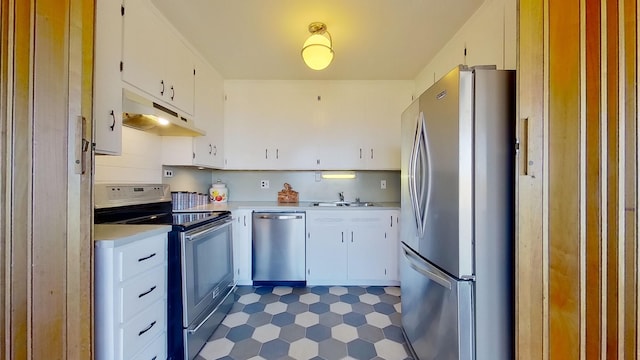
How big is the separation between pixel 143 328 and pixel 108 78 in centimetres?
124

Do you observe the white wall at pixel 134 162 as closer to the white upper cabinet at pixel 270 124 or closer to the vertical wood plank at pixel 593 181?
the white upper cabinet at pixel 270 124

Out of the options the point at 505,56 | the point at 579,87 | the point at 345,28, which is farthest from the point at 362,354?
the point at 345,28

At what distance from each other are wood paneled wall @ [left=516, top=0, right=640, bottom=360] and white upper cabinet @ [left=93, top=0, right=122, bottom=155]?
5.36ft

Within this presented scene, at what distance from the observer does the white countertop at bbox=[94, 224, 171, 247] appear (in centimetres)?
111

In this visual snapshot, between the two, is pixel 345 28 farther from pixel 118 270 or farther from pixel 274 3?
pixel 118 270

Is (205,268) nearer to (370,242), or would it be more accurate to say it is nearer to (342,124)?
(370,242)

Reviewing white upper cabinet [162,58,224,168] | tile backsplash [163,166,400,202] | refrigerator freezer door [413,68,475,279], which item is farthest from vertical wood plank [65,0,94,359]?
tile backsplash [163,166,400,202]

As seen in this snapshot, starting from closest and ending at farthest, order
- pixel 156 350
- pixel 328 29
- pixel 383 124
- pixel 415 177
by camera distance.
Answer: pixel 156 350 → pixel 415 177 → pixel 328 29 → pixel 383 124

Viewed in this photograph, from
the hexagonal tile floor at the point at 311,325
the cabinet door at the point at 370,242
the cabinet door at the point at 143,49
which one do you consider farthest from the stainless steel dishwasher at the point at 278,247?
the cabinet door at the point at 143,49

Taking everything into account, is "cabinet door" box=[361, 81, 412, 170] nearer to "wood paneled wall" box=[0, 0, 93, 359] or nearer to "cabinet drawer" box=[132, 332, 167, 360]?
"cabinet drawer" box=[132, 332, 167, 360]

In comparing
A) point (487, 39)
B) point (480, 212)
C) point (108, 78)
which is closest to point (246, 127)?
point (108, 78)

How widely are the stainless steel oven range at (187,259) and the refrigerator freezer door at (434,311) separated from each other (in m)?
1.33

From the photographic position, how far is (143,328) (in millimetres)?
1309

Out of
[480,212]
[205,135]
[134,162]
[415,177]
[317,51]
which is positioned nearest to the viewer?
[480,212]
